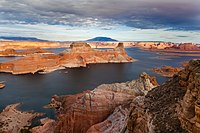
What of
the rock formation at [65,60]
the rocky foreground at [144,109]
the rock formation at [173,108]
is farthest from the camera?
the rock formation at [65,60]

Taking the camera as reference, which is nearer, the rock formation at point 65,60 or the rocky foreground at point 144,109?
the rocky foreground at point 144,109

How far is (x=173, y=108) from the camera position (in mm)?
9914

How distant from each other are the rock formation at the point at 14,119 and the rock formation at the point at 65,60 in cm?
3342

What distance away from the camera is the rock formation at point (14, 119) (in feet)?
83.0

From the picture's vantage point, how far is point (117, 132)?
53.0 ft

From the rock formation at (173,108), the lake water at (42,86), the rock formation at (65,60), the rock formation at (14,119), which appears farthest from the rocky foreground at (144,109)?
the rock formation at (65,60)

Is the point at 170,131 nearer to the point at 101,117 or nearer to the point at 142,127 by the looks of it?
the point at 142,127

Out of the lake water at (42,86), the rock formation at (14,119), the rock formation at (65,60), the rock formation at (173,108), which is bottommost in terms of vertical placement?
the rock formation at (14,119)

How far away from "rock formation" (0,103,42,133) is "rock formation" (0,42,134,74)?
33.4 metres

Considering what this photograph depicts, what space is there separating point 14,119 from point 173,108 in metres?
22.4

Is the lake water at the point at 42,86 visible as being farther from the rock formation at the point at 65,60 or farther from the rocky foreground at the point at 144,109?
the rocky foreground at the point at 144,109

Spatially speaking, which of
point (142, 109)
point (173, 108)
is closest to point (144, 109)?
point (142, 109)

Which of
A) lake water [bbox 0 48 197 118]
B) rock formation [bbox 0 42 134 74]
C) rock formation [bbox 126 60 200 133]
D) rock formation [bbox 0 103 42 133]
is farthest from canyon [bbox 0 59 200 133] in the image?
rock formation [bbox 0 42 134 74]

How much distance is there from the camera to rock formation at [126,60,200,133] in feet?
26.8
